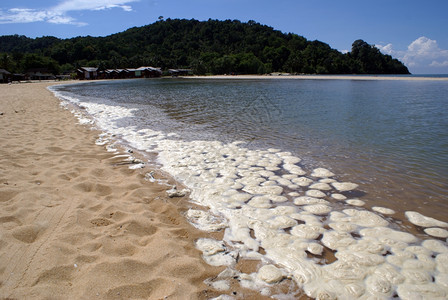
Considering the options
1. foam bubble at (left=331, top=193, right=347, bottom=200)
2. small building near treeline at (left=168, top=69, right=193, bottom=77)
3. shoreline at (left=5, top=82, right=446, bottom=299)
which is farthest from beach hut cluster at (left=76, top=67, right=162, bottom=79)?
foam bubble at (left=331, top=193, right=347, bottom=200)

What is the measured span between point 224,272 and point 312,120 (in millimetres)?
10232

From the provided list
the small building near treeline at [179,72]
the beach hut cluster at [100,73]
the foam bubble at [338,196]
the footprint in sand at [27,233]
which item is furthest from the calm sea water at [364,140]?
the small building near treeline at [179,72]

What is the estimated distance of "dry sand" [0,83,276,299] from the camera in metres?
2.40

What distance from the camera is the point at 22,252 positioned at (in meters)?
2.70

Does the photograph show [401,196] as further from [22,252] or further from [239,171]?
[22,252]

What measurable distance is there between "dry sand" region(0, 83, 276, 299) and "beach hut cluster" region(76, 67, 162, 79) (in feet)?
341

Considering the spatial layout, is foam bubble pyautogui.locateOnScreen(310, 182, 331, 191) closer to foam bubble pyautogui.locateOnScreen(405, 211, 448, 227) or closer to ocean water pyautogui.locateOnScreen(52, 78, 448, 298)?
ocean water pyautogui.locateOnScreen(52, 78, 448, 298)

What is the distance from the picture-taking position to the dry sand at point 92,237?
2404 mm

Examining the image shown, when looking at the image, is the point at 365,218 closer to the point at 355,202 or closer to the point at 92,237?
the point at 355,202

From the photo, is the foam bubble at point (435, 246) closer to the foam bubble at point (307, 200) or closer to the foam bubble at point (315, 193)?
the foam bubble at point (307, 200)

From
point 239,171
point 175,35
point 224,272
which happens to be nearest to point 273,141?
point 239,171

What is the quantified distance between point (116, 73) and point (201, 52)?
53275 millimetres

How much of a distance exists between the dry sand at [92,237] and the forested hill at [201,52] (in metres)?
108

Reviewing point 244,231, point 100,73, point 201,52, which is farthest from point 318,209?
point 201,52
